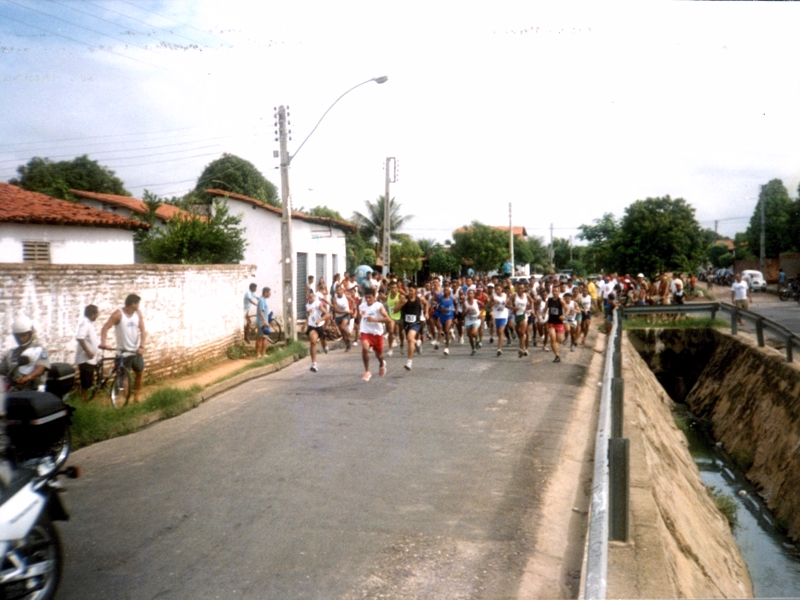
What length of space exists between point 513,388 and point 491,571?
7879mm

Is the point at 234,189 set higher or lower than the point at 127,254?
higher

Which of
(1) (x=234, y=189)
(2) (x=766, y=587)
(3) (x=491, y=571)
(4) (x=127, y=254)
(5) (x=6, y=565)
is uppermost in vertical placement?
(1) (x=234, y=189)

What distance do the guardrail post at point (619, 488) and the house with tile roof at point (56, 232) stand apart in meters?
13.1

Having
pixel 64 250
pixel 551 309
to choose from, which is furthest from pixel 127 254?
pixel 551 309

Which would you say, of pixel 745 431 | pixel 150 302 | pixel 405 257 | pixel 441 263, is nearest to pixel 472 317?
pixel 745 431

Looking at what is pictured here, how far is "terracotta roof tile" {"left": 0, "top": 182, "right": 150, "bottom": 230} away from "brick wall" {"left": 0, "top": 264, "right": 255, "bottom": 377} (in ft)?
9.02

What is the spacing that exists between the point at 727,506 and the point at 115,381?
929cm

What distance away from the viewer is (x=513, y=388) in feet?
42.9

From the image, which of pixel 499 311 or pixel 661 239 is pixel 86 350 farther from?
pixel 661 239

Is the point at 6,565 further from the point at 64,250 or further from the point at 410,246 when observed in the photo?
the point at 410,246

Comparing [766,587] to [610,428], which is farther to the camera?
[766,587]

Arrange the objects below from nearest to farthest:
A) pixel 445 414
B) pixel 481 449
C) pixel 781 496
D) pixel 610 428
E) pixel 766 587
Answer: pixel 610 428, pixel 481 449, pixel 766 587, pixel 445 414, pixel 781 496

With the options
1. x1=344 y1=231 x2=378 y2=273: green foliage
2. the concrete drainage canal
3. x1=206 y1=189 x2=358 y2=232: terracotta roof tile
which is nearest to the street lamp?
x1=206 y1=189 x2=358 y2=232: terracotta roof tile

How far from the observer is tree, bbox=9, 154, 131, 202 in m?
26.3
